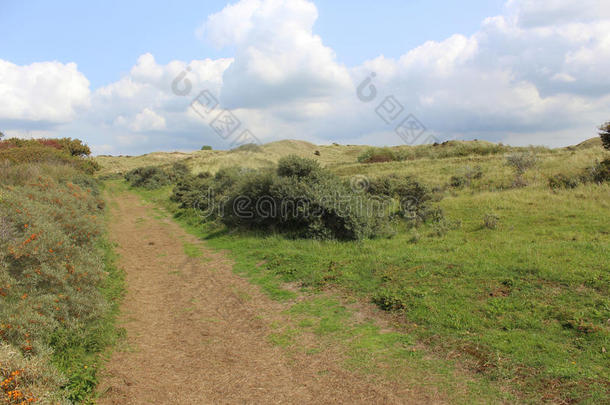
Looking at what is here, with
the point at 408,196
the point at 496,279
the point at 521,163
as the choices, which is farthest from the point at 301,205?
the point at 521,163

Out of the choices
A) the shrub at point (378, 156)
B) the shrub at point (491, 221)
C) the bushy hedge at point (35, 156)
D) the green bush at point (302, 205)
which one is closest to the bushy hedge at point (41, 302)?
the green bush at point (302, 205)

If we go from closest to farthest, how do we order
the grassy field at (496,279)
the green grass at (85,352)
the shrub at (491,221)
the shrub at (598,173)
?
the green grass at (85,352), the grassy field at (496,279), the shrub at (491,221), the shrub at (598,173)

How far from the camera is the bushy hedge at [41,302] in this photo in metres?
4.00

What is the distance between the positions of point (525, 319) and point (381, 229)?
5.79m

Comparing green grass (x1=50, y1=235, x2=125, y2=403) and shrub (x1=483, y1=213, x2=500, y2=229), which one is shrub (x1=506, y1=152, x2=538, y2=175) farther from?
green grass (x1=50, y1=235, x2=125, y2=403)

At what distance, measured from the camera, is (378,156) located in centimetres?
4097

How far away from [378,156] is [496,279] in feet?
114

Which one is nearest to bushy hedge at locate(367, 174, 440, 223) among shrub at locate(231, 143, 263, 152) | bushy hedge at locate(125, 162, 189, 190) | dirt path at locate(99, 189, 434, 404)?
dirt path at locate(99, 189, 434, 404)

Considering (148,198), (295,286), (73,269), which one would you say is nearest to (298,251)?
(295,286)

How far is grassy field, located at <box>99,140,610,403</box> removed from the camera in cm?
461

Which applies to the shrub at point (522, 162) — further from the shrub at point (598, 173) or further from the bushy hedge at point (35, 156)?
the bushy hedge at point (35, 156)

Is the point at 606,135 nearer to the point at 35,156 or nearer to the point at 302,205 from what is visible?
the point at 302,205

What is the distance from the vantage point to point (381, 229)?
11.2 meters

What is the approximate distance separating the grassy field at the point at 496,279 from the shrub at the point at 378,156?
1028 inches
